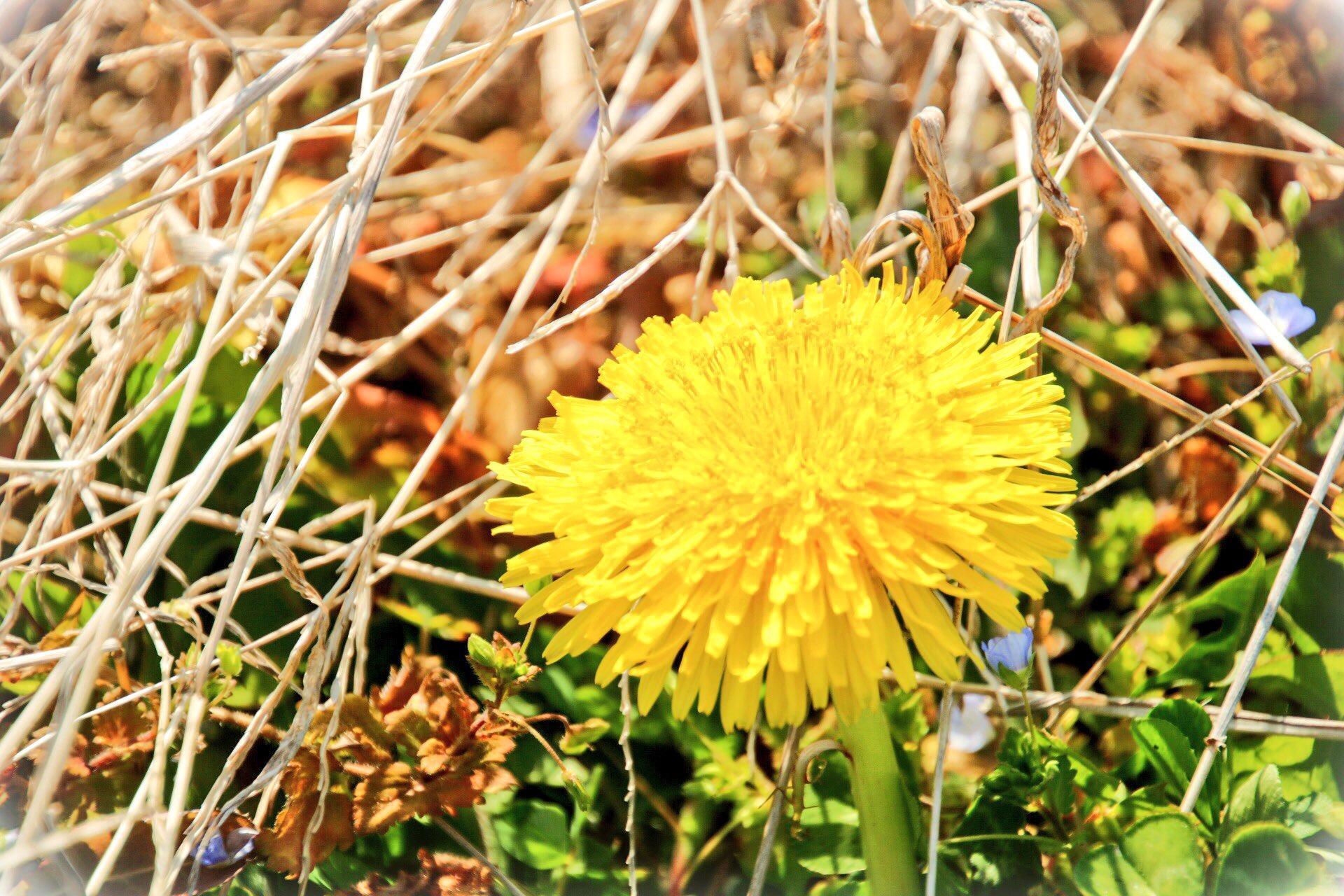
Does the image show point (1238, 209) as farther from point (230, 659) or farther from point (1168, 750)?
point (230, 659)

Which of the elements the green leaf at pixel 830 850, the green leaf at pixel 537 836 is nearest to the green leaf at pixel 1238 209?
the green leaf at pixel 830 850

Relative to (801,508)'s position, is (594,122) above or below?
above

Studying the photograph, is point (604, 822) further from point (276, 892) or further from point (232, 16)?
point (232, 16)

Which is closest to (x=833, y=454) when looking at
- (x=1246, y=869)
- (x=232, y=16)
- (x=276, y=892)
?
(x=1246, y=869)

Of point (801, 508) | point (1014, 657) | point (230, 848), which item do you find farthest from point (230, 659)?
point (1014, 657)

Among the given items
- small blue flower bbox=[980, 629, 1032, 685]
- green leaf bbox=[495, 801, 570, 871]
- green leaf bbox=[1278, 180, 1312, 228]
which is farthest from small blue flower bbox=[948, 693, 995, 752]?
green leaf bbox=[1278, 180, 1312, 228]

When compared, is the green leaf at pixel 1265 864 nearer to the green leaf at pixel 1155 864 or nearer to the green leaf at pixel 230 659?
the green leaf at pixel 1155 864
